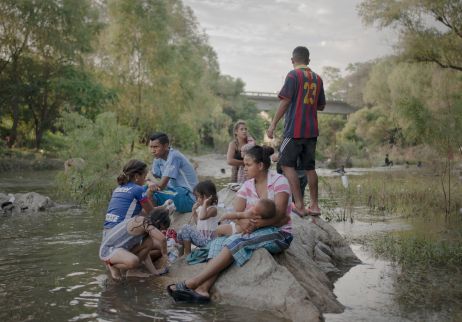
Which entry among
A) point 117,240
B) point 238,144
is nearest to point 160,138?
point 238,144

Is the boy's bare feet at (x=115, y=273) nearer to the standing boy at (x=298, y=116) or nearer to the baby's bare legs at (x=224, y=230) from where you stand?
the baby's bare legs at (x=224, y=230)

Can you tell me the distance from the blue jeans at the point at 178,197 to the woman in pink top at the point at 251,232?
6.83 feet

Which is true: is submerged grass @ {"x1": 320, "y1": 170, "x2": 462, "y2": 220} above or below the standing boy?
below

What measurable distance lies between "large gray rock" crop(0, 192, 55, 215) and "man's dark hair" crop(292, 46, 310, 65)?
786 cm

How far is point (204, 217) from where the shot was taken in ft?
20.5

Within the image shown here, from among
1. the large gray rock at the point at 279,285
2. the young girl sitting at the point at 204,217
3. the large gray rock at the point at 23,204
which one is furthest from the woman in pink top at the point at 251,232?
the large gray rock at the point at 23,204

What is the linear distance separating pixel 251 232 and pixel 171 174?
7.53 ft

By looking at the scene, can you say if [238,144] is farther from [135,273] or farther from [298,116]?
[135,273]

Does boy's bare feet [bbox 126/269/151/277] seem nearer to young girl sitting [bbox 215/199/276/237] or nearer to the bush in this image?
young girl sitting [bbox 215/199/276/237]

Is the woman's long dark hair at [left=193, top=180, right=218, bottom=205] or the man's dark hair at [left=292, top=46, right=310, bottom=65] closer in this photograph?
the woman's long dark hair at [left=193, top=180, right=218, bottom=205]

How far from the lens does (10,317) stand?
15.8ft

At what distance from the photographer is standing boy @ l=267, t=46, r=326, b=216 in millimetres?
7371

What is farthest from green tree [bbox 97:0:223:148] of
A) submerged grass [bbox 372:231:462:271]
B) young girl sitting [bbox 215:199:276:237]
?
young girl sitting [bbox 215:199:276:237]

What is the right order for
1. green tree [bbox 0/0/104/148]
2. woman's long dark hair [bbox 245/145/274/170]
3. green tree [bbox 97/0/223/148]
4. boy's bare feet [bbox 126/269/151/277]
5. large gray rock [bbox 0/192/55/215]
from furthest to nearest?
1. green tree [bbox 97/0/223/148]
2. green tree [bbox 0/0/104/148]
3. large gray rock [bbox 0/192/55/215]
4. boy's bare feet [bbox 126/269/151/277]
5. woman's long dark hair [bbox 245/145/274/170]
